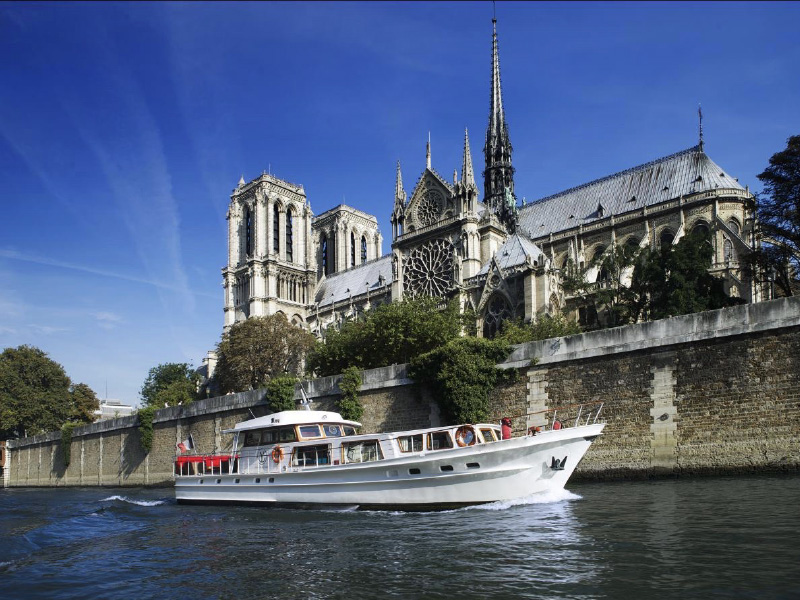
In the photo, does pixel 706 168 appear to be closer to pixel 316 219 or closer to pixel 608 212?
pixel 608 212

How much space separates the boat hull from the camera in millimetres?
19297

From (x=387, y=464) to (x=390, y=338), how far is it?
54.3 feet

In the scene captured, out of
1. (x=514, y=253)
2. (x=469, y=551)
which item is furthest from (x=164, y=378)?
(x=469, y=551)

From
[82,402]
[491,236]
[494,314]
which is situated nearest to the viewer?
[494,314]

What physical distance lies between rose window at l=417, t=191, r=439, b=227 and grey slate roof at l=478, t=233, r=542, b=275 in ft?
42.1

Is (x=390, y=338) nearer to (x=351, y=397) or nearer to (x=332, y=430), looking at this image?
(x=351, y=397)

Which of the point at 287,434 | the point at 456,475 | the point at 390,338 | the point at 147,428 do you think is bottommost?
the point at 456,475

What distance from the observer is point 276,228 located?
90.4 meters

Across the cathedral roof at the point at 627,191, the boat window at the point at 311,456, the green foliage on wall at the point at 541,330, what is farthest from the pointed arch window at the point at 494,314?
the boat window at the point at 311,456

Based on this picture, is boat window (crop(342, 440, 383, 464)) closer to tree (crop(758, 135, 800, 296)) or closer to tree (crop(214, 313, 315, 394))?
tree (crop(758, 135, 800, 296))

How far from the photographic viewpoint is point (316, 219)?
105 meters

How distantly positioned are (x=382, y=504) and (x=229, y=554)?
630 cm

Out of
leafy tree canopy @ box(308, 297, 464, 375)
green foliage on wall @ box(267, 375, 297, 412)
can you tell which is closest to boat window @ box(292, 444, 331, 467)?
green foliage on wall @ box(267, 375, 297, 412)

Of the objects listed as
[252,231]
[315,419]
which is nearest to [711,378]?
[315,419]
